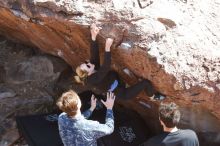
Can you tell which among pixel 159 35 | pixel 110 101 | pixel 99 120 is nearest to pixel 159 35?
pixel 159 35

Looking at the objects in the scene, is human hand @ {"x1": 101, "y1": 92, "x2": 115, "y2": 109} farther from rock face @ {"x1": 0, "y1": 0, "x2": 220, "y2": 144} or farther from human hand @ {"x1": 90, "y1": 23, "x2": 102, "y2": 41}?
human hand @ {"x1": 90, "y1": 23, "x2": 102, "y2": 41}

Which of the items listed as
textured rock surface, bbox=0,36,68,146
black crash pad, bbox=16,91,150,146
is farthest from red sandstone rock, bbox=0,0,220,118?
textured rock surface, bbox=0,36,68,146

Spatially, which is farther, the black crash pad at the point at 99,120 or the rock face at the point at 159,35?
the black crash pad at the point at 99,120

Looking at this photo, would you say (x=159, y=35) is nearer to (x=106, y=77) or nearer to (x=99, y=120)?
(x=106, y=77)

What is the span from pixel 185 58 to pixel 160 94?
0.56 meters

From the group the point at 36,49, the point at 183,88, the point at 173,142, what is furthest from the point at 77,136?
the point at 36,49

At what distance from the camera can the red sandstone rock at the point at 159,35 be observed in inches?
203

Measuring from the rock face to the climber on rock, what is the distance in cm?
11

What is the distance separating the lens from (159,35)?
516 cm

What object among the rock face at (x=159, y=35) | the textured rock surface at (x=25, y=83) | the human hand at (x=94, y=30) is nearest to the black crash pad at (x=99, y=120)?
the textured rock surface at (x=25, y=83)

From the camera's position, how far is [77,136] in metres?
4.73

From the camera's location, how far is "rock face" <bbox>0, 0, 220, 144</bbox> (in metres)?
5.16

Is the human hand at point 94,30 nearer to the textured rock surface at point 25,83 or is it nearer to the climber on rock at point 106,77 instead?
the climber on rock at point 106,77

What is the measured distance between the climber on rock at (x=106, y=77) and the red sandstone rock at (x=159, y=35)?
109 millimetres
